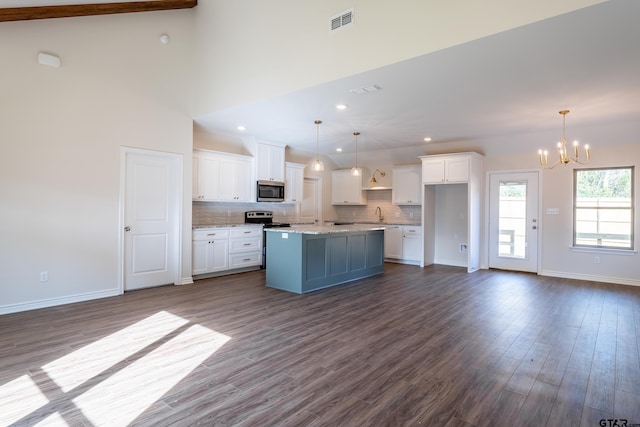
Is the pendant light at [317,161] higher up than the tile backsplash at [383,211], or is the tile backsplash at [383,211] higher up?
the pendant light at [317,161]

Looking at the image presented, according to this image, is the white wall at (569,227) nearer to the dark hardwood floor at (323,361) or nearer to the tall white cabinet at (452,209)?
the tall white cabinet at (452,209)

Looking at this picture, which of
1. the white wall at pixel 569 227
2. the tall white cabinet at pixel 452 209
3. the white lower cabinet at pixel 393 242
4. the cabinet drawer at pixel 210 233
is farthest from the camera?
the white lower cabinet at pixel 393 242

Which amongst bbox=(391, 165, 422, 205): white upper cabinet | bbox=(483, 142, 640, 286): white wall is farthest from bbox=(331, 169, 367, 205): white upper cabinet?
bbox=(483, 142, 640, 286): white wall

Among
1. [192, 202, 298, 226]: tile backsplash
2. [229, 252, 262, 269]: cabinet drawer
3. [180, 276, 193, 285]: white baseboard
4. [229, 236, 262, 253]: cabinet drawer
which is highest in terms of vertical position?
[192, 202, 298, 226]: tile backsplash

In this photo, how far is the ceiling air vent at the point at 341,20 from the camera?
3836 millimetres

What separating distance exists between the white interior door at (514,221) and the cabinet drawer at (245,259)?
500 cm

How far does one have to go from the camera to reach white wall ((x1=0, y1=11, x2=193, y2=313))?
163 inches

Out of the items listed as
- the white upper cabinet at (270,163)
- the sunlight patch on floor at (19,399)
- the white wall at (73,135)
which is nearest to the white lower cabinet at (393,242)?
the white upper cabinet at (270,163)

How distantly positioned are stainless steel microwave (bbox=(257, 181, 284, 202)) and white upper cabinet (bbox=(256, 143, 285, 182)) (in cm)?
11

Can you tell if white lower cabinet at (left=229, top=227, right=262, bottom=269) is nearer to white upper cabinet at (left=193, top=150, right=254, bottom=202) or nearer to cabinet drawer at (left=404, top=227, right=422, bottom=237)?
white upper cabinet at (left=193, top=150, right=254, bottom=202)

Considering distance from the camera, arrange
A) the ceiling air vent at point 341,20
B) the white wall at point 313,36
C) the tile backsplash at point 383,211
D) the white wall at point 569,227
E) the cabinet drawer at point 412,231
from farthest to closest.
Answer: the tile backsplash at point 383,211 < the cabinet drawer at point 412,231 < the white wall at point 569,227 < the ceiling air vent at point 341,20 < the white wall at point 313,36

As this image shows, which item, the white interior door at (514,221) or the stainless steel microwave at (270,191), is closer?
the white interior door at (514,221)

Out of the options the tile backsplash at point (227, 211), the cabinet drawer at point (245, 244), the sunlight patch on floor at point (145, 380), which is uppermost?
the tile backsplash at point (227, 211)

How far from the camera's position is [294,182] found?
8297 millimetres
